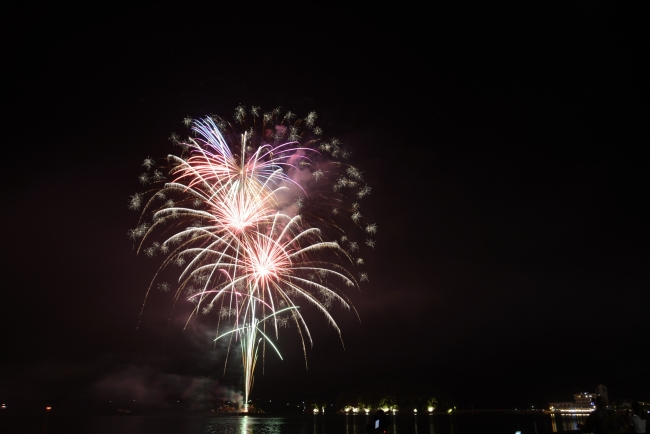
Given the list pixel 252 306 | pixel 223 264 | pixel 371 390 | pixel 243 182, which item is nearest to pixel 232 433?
pixel 252 306

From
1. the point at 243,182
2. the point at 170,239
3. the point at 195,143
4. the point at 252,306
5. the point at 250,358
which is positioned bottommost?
the point at 250,358

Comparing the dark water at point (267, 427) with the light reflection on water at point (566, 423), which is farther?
the light reflection on water at point (566, 423)

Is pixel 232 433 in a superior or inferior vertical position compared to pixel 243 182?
inferior

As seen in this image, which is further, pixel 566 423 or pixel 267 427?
pixel 566 423

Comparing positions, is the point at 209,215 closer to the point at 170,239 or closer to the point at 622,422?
the point at 170,239

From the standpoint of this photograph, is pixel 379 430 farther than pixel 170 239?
No

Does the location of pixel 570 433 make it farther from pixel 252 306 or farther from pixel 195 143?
pixel 195 143

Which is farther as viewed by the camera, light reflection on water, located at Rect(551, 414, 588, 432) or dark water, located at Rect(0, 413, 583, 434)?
light reflection on water, located at Rect(551, 414, 588, 432)

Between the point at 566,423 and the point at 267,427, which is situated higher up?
the point at 267,427

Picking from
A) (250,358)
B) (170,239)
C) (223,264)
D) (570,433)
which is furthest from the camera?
(250,358)

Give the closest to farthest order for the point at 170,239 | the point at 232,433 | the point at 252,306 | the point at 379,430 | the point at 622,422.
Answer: the point at 622,422, the point at 379,430, the point at 170,239, the point at 252,306, the point at 232,433
